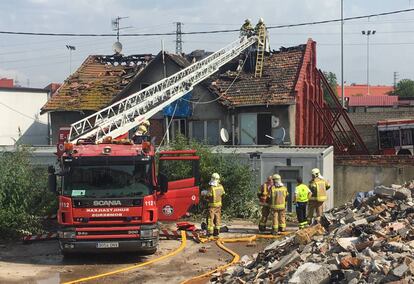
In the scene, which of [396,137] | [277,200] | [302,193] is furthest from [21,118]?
[277,200]

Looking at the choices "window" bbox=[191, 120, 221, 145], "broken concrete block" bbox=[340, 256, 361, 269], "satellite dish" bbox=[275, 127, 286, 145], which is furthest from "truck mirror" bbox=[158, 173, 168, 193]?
"window" bbox=[191, 120, 221, 145]

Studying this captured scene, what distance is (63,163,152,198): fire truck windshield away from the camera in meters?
11.5

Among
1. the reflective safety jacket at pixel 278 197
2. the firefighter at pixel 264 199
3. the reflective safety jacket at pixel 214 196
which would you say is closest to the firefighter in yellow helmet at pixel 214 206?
the reflective safety jacket at pixel 214 196

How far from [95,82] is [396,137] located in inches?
680

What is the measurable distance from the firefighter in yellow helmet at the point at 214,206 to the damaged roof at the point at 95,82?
1497cm

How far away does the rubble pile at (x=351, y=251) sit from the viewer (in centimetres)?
720

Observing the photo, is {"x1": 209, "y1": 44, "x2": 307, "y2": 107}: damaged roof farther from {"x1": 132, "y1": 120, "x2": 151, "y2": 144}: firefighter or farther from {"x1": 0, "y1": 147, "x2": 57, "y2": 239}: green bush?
{"x1": 0, "y1": 147, "x2": 57, "y2": 239}: green bush

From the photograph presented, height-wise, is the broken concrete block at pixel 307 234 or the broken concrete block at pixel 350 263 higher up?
the broken concrete block at pixel 350 263

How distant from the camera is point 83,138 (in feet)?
46.2

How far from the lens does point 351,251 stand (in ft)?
27.1

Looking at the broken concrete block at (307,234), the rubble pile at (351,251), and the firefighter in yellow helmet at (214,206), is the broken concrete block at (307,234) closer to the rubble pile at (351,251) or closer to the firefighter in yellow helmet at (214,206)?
the rubble pile at (351,251)

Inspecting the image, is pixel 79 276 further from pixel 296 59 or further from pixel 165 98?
pixel 296 59

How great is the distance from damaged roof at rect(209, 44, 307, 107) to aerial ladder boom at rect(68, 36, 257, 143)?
116 cm

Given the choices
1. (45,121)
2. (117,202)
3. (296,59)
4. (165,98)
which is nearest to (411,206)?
(117,202)
